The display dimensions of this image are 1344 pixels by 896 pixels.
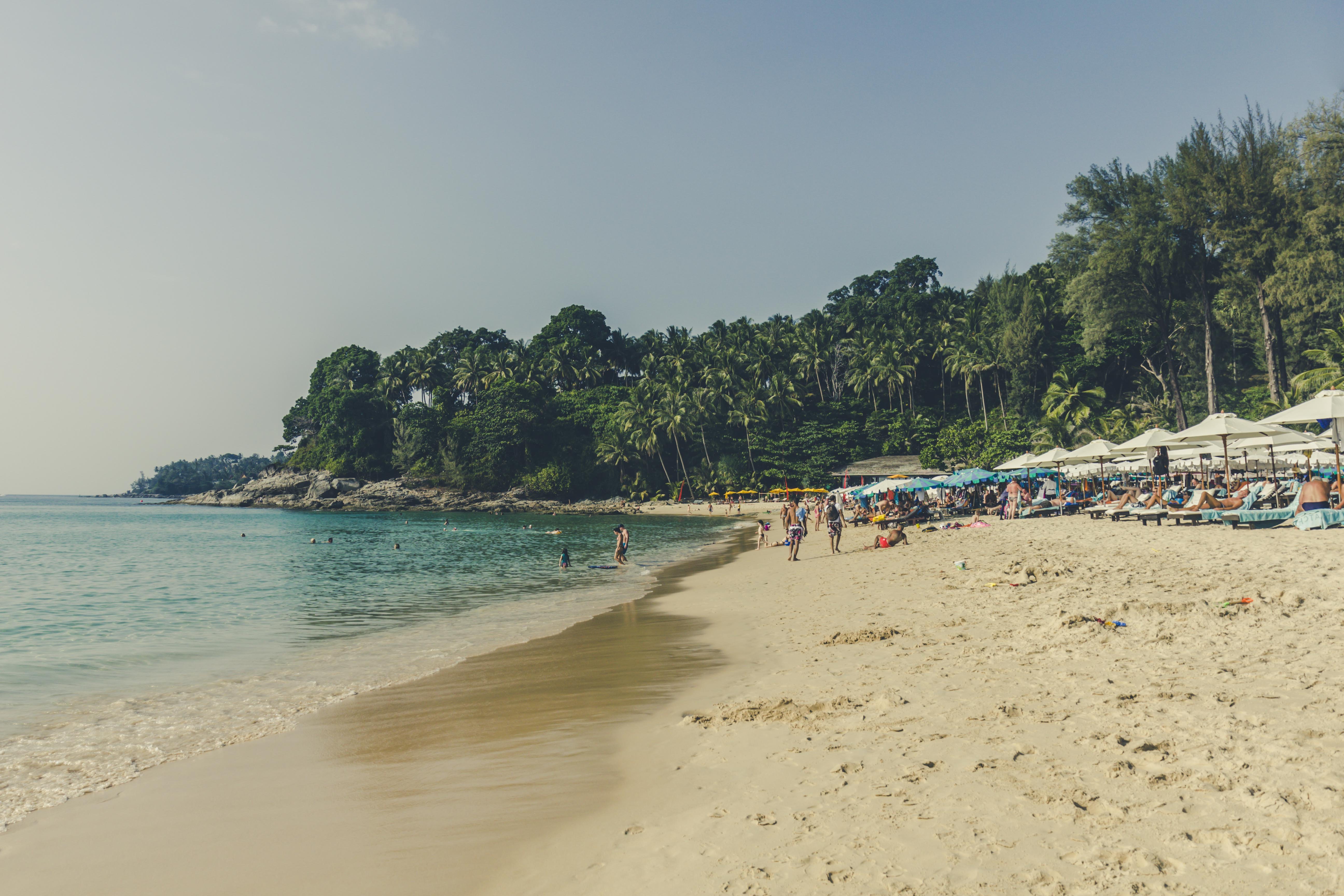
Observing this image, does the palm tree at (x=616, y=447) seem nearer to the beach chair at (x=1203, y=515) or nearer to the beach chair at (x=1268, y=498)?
the beach chair at (x=1268, y=498)

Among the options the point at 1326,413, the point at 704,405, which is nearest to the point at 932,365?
the point at 704,405

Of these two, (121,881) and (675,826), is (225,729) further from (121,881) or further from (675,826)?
(675,826)

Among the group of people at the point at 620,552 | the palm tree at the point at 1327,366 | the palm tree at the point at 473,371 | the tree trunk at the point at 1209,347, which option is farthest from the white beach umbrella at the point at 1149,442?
the palm tree at the point at 473,371

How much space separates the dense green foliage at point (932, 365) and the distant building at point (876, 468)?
129 cm

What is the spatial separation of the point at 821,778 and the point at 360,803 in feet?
10.7

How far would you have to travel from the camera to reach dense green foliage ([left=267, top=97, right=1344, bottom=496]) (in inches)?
1437

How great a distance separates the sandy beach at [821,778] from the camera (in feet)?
11.8

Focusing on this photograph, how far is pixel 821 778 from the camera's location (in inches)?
187

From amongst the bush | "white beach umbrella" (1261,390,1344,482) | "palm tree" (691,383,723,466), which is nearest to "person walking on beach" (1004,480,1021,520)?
"white beach umbrella" (1261,390,1344,482)

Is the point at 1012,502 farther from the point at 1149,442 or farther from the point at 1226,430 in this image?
the point at 1226,430

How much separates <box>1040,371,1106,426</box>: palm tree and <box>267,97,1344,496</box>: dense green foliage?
0.86 feet

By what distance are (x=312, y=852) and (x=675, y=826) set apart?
2248mm

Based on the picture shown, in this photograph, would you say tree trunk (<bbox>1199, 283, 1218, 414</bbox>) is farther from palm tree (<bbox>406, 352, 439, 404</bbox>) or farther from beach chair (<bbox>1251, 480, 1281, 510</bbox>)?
palm tree (<bbox>406, 352, 439, 404</bbox>)

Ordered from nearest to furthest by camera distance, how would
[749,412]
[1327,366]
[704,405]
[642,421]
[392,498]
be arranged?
1. [1327,366]
2. [749,412]
3. [704,405]
4. [642,421]
5. [392,498]
